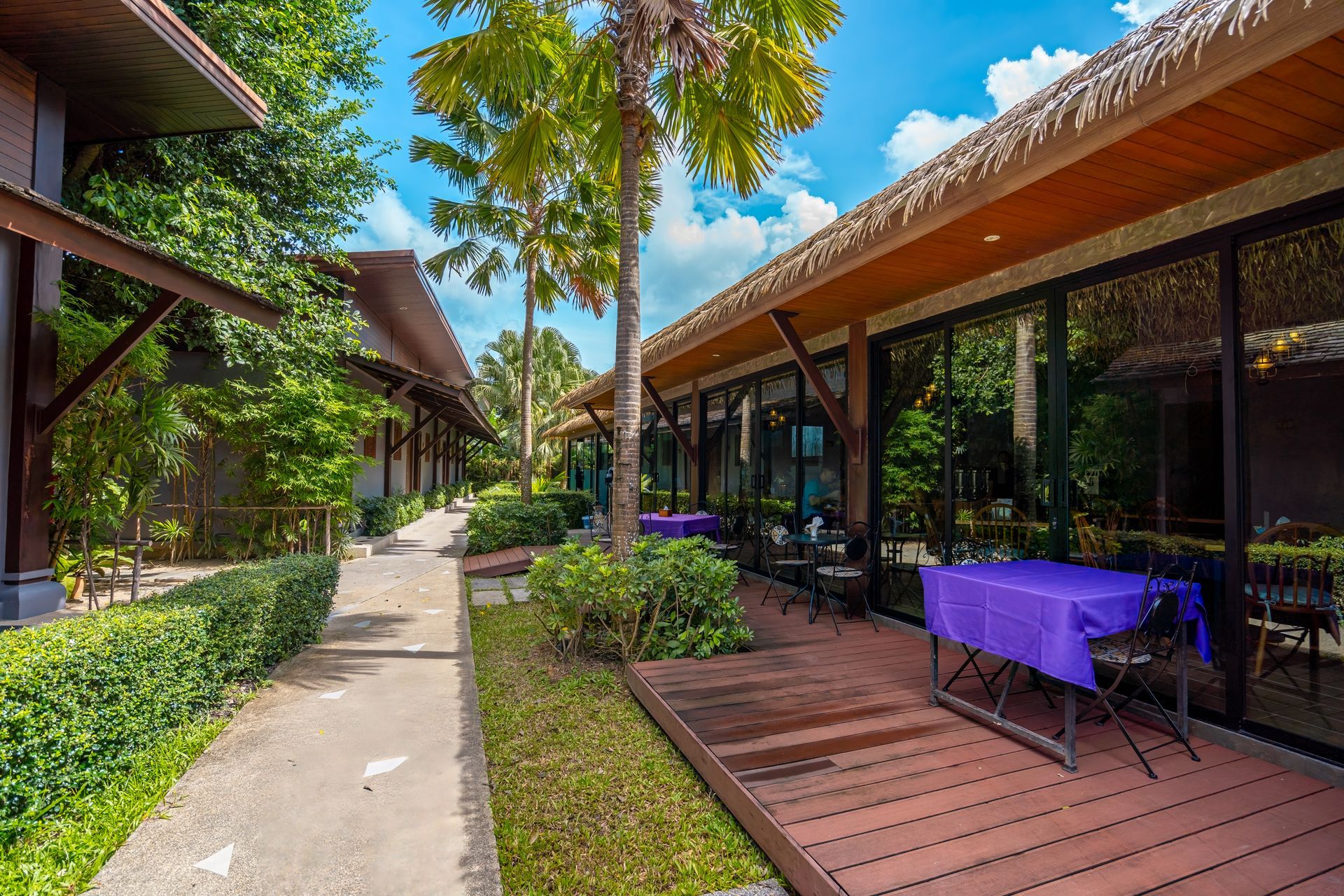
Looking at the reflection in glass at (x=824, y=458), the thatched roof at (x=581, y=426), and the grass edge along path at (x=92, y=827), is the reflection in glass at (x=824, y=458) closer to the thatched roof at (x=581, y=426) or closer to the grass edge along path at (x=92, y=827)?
the grass edge along path at (x=92, y=827)

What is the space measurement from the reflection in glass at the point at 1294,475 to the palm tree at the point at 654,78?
3.73m

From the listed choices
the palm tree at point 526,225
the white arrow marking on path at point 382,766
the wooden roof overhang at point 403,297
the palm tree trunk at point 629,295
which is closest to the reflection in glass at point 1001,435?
the palm tree trunk at point 629,295

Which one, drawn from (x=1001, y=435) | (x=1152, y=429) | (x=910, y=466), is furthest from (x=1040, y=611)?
(x=910, y=466)

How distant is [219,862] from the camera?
233 centimetres

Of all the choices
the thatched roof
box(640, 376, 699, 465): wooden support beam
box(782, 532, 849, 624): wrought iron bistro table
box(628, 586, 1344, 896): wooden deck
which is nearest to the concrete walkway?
box(628, 586, 1344, 896): wooden deck

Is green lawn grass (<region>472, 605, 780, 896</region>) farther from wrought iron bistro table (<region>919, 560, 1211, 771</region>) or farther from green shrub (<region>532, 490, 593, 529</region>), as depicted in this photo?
green shrub (<region>532, 490, 593, 529</region>)

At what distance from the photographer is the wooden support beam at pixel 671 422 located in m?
9.64

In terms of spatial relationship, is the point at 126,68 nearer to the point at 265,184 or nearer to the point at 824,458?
the point at 265,184

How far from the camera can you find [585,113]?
7277 mm

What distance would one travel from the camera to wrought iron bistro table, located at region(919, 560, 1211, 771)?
264cm

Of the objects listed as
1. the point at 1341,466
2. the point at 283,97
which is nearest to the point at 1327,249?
the point at 1341,466

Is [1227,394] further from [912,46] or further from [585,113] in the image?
[912,46]

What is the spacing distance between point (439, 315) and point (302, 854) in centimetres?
1416

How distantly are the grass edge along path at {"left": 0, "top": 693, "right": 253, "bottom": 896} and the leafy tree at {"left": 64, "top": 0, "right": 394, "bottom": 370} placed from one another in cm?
592
